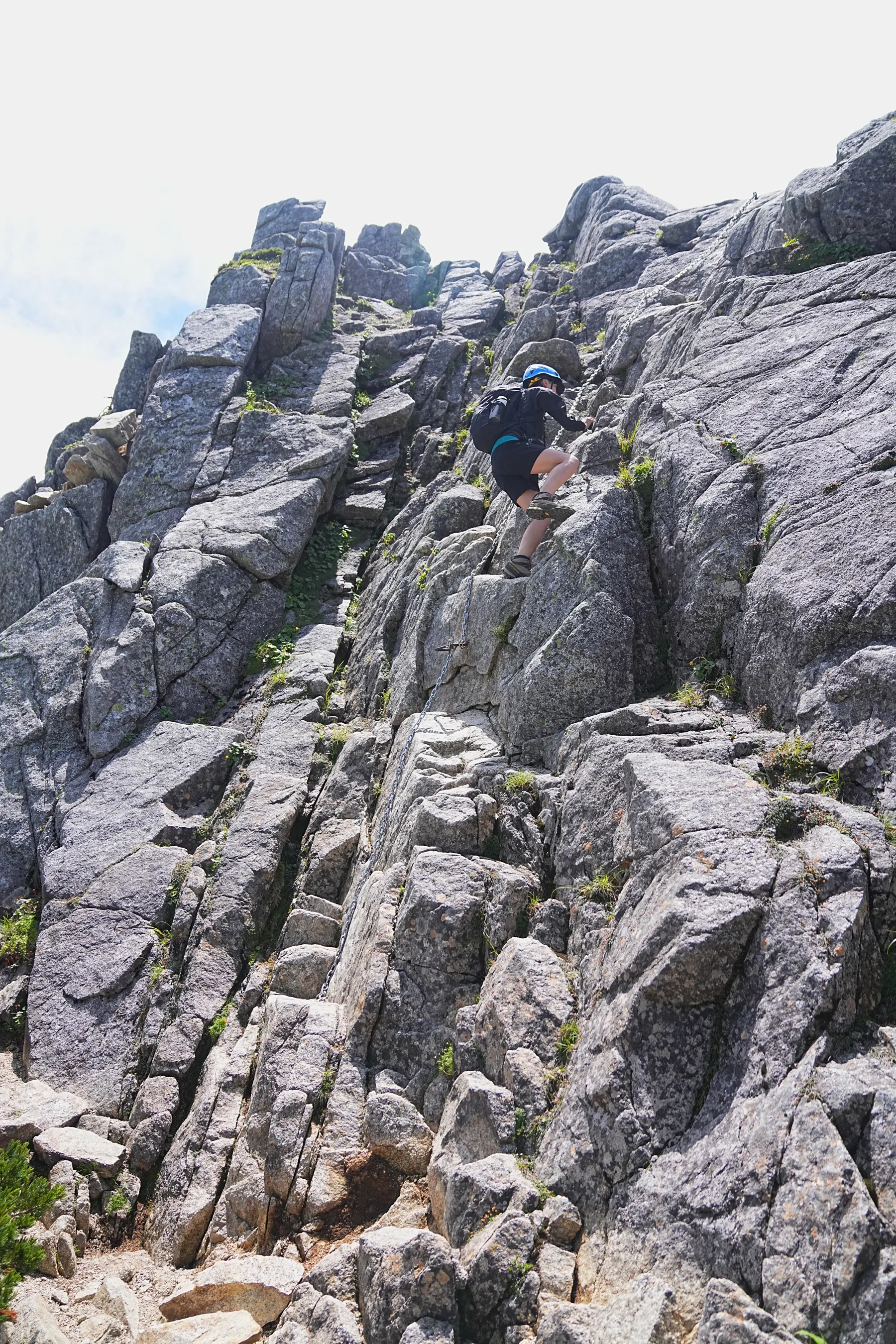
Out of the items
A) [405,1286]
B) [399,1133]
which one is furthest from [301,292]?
[405,1286]

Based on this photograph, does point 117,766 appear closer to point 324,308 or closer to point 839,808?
point 839,808

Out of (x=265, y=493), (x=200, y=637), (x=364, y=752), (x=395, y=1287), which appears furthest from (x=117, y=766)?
(x=395, y=1287)

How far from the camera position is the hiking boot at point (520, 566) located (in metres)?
11.8

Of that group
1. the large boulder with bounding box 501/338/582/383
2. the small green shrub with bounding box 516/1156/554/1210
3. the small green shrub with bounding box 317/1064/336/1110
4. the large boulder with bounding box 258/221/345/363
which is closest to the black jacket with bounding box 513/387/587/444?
the large boulder with bounding box 501/338/582/383

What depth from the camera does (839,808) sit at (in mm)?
6285

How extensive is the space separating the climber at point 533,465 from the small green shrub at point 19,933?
1055 cm

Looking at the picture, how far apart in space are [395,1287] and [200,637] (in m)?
15.1

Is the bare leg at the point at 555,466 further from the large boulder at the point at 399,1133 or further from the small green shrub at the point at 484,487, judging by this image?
the large boulder at the point at 399,1133

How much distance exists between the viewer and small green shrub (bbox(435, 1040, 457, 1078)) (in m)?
7.64

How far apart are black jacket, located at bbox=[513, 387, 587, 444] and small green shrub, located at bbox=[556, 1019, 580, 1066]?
8.74m

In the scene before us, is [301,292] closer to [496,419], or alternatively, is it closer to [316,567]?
[316,567]

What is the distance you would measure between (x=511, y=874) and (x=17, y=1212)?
5.44 metres

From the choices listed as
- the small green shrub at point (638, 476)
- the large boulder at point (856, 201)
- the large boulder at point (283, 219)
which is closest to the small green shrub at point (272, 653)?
the small green shrub at point (638, 476)

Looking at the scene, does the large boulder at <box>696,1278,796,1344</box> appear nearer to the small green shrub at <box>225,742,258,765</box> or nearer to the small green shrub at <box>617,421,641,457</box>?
the small green shrub at <box>617,421,641,457</box>
